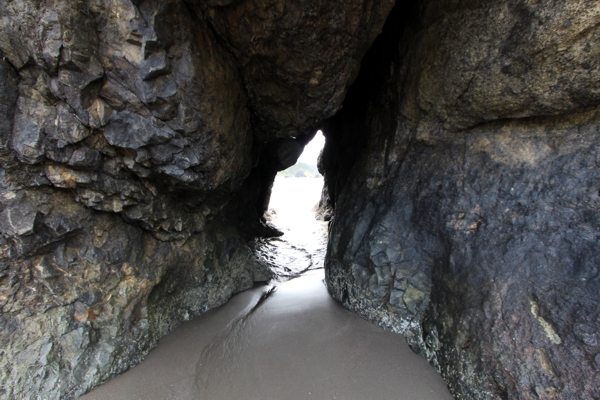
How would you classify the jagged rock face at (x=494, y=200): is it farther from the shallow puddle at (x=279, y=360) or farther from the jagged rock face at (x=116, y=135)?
the jagged rock face at (x=116, y=135)

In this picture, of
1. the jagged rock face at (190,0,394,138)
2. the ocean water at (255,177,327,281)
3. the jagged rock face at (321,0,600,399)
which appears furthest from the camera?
the ocean water at (255,177,327,281)

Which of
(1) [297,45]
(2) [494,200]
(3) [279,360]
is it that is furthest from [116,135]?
(2) [494,200]

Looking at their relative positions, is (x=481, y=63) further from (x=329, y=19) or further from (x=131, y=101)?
(x=131, y=101)

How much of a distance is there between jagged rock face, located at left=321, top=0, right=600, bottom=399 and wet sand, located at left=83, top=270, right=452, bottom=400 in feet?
1.25

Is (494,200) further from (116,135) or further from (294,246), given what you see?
(294,246)

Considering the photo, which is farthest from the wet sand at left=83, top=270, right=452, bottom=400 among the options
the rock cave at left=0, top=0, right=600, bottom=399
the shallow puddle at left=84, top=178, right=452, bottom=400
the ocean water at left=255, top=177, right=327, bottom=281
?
the ocean water at left=255, top=177, right=327, bottom=281

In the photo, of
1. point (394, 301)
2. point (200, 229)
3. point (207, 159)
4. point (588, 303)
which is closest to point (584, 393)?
point (588, 303)

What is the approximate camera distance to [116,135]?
273 cm

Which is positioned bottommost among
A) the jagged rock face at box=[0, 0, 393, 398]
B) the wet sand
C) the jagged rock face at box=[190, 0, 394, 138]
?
the wet sand

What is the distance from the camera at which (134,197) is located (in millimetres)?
3158

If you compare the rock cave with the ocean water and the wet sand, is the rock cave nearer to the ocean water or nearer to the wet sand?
the wet sand

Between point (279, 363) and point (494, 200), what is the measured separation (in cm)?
315

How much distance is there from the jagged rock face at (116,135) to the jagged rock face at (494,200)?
1.15 metres

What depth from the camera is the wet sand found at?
2.85m
